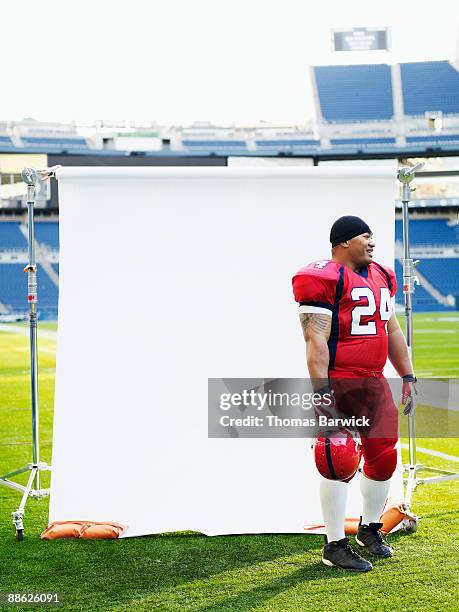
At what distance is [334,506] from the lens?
11.1ft

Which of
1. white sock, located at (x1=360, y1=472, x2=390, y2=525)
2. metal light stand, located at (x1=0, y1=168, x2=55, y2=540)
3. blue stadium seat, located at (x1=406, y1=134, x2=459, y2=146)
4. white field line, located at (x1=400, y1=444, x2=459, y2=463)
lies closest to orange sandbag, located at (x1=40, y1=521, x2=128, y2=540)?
metal light stand, located at (x1=0, y1=168, x2=55, y2=540)

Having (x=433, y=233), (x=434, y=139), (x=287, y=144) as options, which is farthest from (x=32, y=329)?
(x=434, y=139)

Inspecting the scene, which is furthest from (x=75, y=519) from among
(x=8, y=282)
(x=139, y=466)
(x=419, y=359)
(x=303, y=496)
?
(x=8, y=282)

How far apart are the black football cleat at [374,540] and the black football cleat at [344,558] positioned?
0.59ft

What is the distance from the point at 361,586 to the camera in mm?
3137

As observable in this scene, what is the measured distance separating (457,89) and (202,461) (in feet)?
115

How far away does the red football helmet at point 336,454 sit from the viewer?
131 inches

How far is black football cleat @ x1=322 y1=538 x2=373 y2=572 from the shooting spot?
333 cm

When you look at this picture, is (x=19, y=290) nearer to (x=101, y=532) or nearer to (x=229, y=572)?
(x=101, y=532)

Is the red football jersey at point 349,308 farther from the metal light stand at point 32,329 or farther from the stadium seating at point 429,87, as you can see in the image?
the stadium seating at point 429,87

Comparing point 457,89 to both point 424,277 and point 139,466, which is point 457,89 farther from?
point 139,466

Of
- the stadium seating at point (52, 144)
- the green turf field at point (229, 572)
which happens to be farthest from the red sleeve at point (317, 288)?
the stadium seating at point (52, 144)

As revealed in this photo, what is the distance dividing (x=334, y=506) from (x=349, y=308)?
82cm

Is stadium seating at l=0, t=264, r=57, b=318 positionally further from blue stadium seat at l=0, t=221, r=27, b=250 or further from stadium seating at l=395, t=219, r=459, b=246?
stadium seating at l=395, t=219, r=459, b=246
